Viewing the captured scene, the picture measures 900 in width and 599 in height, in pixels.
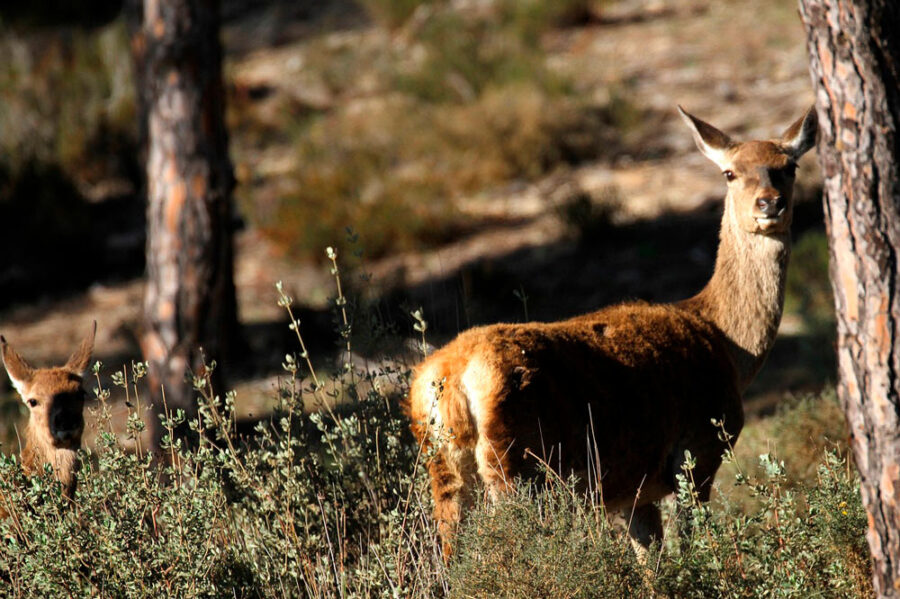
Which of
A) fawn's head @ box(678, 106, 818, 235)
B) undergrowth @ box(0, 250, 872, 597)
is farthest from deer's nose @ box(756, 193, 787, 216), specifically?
undergrowth @ box(0, 250, 872, 597)

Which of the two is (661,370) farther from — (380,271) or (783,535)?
(380,271)

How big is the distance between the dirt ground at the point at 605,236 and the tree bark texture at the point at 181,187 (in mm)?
1196

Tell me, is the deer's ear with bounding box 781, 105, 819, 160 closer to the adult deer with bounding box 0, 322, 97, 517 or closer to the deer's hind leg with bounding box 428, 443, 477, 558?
the deer's hind leg with bounding box 428, 443, 477, 558

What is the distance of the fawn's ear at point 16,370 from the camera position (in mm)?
6117

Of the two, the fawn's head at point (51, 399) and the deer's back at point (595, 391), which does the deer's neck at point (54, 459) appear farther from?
the deer's back at point (595, 391)

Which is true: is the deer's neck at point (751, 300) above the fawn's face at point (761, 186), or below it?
below

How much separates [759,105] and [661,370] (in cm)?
1020

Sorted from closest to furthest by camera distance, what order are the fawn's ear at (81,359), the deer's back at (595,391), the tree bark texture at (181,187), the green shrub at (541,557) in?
the green shrub at (541,557) < the deer's back at (595,391) < the fawn's ear at (81,359) < the tree bark texture at (181,187)

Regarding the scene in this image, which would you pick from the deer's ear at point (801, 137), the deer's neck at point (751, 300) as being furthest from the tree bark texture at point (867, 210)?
the deer's ear at point (801, 137)

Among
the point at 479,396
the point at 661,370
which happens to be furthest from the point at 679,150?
the point at 479,396

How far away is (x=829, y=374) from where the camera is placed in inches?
357

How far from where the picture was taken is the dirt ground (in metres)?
11.3

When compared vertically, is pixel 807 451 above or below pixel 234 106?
below

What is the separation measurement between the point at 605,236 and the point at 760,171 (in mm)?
7034
